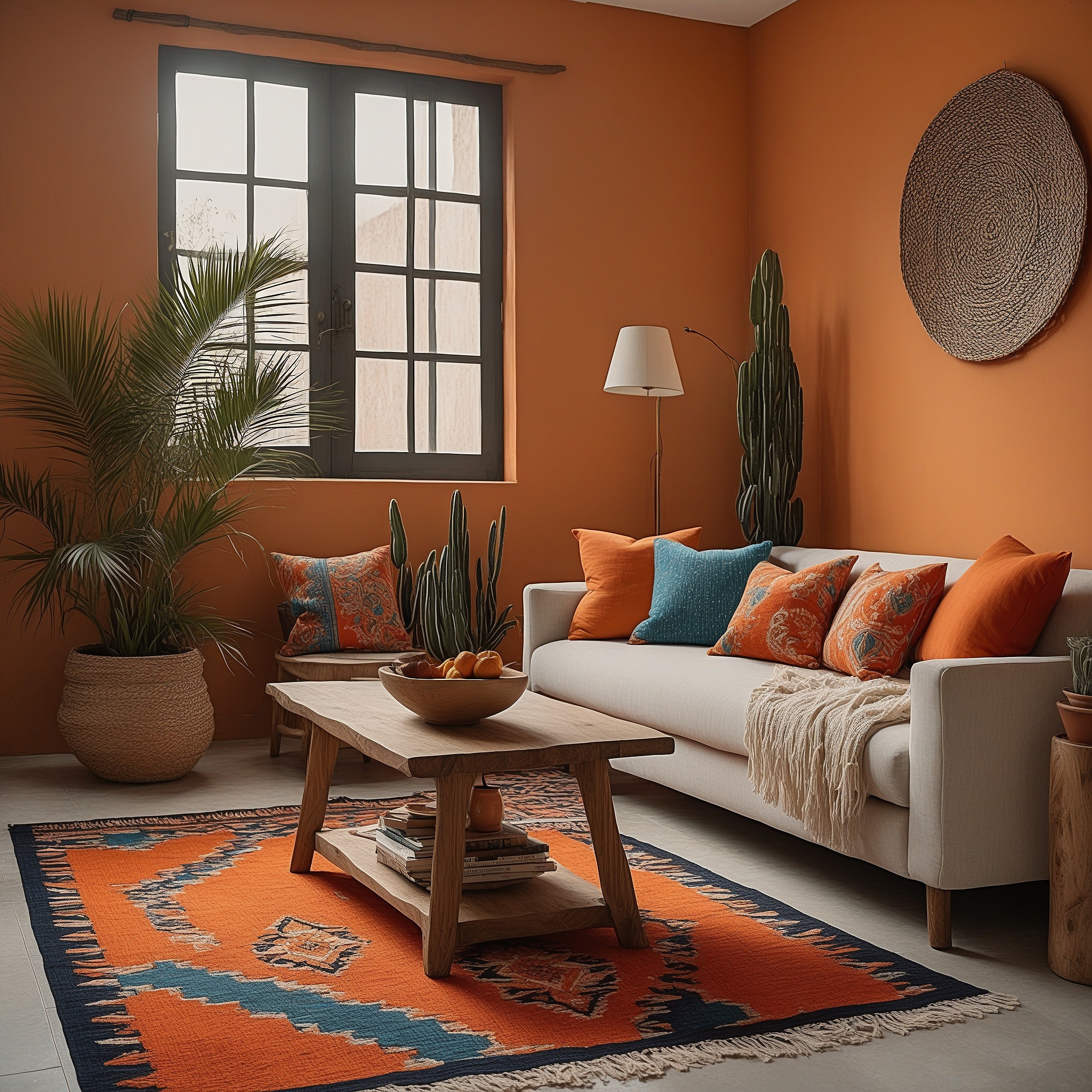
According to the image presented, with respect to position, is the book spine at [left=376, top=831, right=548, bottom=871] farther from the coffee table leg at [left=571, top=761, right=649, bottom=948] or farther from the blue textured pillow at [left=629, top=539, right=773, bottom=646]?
the blue textured pillow at [left=629, top=539, right=773, bottom=646]

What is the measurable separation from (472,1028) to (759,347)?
336 centimetres

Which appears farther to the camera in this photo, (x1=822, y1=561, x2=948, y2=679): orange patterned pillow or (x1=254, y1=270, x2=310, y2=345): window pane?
(x1=254, y1=270, x2=310, y2=345): window pane

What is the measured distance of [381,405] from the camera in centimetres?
516

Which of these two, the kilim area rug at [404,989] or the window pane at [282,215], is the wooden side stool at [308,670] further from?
the window pane at [282,215]

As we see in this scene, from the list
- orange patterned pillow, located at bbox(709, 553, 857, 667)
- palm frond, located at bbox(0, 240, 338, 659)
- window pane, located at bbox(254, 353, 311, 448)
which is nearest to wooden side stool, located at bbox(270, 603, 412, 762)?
palm frond, located at bbox(0, 240, 338, 659)

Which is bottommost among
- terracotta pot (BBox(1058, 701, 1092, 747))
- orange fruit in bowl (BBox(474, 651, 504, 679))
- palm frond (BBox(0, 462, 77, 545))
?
terracotta pot (BBox(1058, 701, 1092, 747))

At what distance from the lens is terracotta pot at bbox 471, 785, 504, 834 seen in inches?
105

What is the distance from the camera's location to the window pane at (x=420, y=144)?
5.21 metres

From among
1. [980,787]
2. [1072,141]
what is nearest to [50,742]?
[980,787]

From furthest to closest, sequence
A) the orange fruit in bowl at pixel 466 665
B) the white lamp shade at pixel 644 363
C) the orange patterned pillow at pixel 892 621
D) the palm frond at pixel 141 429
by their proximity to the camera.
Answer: the white lamp shade at pixel 644 363, the palm frond at pixel 141 429, the orange patterned pillow at pixel 892 621, the orange fruit in bowl at pixel 466 665

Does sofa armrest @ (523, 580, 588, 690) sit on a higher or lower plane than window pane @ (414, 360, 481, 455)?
lower

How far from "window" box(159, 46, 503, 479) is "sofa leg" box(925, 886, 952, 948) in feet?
10.3

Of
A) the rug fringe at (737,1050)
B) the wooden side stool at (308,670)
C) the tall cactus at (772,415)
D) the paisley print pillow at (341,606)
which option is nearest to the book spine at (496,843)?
the rug fringe at (737,1050)

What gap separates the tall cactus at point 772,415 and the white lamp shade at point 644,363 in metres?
0.29
